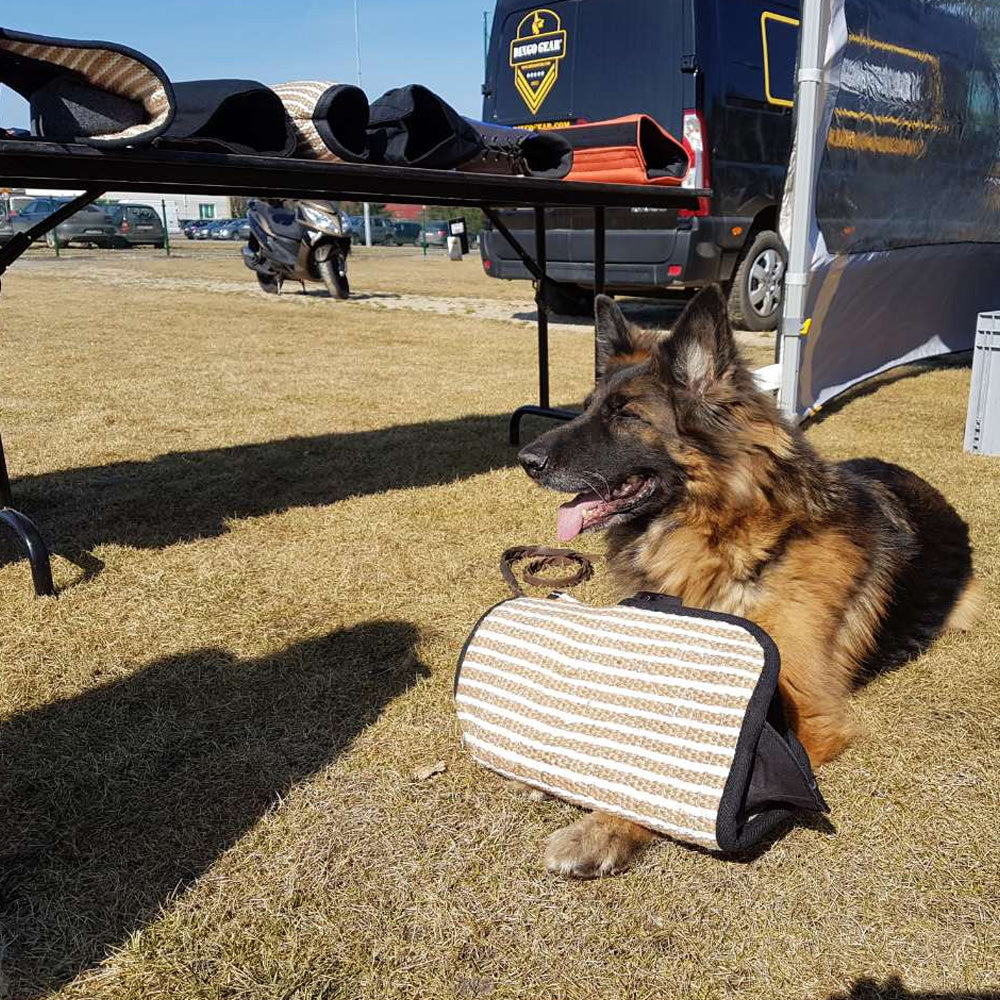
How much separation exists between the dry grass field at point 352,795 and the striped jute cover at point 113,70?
1.74 metres

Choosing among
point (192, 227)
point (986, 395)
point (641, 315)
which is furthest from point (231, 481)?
point (192, 227)

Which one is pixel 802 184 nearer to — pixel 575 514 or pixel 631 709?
pixel 575 514

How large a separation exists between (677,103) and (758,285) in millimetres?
2535

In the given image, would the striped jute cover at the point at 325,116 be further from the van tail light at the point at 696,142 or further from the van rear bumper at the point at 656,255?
the van rear bumper at the point at 656,255

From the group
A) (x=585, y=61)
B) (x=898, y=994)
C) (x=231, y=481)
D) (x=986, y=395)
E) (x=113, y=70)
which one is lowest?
(x=898, y=994)

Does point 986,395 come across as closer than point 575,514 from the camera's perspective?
No

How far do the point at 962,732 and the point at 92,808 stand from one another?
2503mm

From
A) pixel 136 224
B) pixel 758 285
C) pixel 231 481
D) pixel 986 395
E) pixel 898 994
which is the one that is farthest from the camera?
pixel 136 224

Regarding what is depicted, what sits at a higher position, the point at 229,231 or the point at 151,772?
the point at 229,231

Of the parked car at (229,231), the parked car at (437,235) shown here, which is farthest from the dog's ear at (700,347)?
the parked car at (229,231)

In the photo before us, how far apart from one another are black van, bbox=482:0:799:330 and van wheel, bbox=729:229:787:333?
0.02 metres

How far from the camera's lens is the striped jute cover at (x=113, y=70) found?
256 cm

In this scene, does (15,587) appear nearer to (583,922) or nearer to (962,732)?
(583,922)

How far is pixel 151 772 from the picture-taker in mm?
2352
